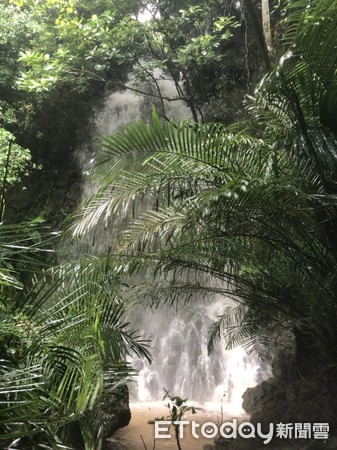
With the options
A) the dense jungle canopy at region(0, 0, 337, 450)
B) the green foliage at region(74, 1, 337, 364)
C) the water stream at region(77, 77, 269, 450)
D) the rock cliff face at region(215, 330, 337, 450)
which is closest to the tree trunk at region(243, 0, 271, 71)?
the dense jungle canopy at region(0, 0, 337, 450)

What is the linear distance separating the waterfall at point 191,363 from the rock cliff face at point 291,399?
559mm

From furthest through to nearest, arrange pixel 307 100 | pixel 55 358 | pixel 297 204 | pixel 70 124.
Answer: pixel 70 124 < pixel 307 100 < pixel 297 204 < pixel 55 358

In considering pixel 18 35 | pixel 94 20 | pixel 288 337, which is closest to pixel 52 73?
pixel 94 20

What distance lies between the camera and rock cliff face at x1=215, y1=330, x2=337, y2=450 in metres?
3.29

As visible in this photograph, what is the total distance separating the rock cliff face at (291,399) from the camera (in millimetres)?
3288

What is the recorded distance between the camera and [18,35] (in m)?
8.12

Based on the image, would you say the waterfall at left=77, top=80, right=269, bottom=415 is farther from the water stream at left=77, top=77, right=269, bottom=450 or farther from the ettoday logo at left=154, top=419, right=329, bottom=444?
the ettoday logo at left=154, top=419, right=329, bottom=444

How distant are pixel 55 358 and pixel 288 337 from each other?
409 centimetres

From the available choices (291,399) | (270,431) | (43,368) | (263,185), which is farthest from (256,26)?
(291,399)

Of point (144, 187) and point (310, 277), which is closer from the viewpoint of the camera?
point (144, 187)

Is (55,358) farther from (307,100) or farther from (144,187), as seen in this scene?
(307,100)

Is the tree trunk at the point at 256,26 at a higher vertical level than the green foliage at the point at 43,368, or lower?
higher

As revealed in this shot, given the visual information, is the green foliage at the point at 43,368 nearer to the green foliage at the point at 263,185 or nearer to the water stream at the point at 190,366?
the green foliage at the point at 263,185

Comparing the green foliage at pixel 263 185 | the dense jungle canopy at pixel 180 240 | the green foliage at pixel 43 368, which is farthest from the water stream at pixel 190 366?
the green foliage at pixel 43 368
